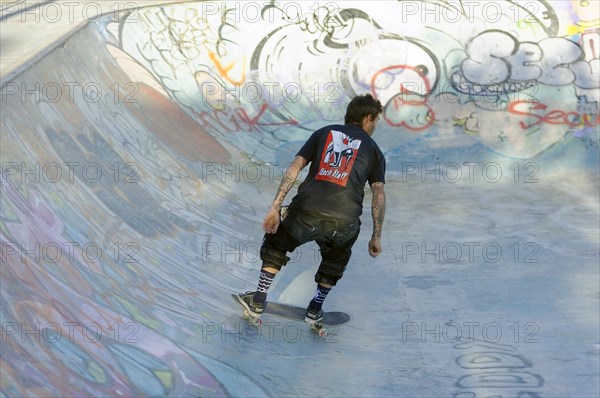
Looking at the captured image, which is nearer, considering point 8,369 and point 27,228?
point 8,369

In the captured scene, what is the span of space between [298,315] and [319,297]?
0.43 metres

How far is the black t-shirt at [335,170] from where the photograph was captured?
20.2 feet

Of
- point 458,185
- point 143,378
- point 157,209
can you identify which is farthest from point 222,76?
point 143,378

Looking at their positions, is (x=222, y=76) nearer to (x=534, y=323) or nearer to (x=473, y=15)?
(x=473, y=15)

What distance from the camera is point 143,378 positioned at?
205 inches

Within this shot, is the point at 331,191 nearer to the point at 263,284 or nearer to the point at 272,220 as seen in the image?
the point at 272,220

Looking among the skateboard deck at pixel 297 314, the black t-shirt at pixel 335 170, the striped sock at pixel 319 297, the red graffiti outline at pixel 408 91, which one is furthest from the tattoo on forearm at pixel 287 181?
the red graffiti outline at pixel 408 91

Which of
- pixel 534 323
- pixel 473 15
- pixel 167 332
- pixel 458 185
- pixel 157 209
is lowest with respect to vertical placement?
pixel 167 332

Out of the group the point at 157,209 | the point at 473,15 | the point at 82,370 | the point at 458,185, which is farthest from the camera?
the point at 473,15

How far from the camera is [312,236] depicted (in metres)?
6.22

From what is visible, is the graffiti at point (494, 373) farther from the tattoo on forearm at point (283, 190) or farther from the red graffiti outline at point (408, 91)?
the red graffiti outline at point (408, 91)

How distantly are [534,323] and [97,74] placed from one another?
5.90 m

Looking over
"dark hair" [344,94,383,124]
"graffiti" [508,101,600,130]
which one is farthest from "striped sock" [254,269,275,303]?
"graffiti" [508,101,600,130]

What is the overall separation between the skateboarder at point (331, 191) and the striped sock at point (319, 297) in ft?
1.26
